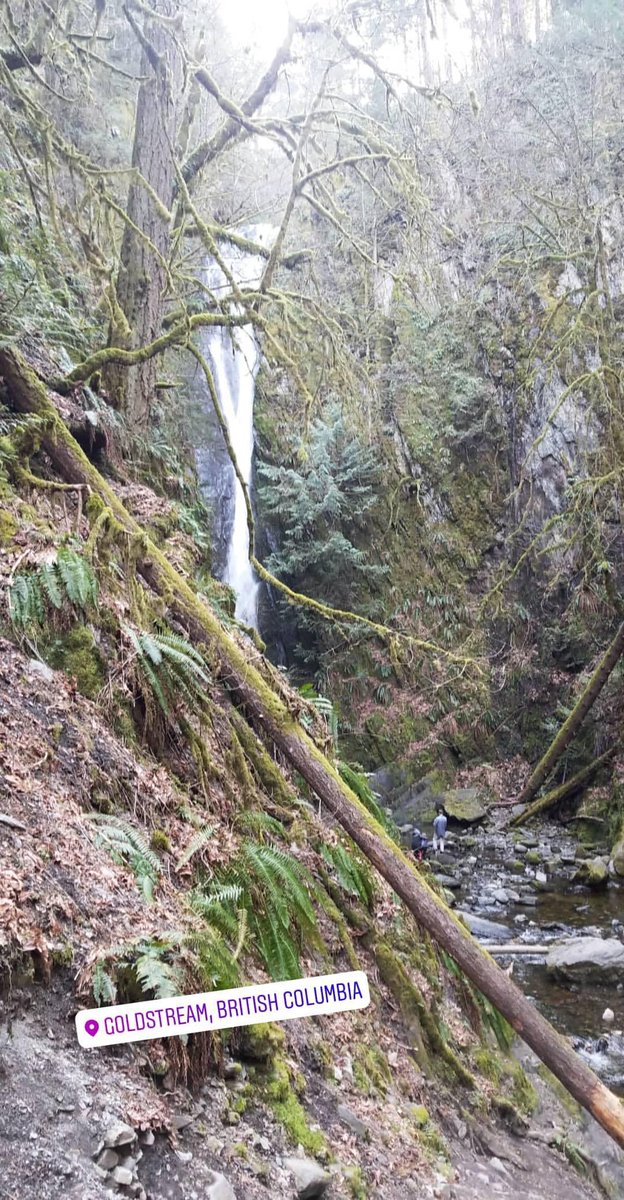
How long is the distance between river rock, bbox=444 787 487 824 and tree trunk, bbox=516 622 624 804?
2.89 ft

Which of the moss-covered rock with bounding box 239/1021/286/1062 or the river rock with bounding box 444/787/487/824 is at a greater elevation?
the moss-covered rock with bounding box 239/1021/286/1062

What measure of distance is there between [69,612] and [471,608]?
47.4ft

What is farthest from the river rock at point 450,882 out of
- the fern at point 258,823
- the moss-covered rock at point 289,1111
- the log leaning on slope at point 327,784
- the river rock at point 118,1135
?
the river rock at point 118,1135

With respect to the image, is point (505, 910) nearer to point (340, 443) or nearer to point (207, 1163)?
point (207, 1163)

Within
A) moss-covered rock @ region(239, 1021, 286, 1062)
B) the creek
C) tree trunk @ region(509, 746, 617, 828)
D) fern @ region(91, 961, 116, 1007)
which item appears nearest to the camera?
fern @ region(91, 961, 116, 1007)

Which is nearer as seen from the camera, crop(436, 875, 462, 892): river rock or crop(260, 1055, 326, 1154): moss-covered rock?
crop(260, 1055, 326, 1154): moss-covered rock

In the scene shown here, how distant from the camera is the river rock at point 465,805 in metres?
14.5

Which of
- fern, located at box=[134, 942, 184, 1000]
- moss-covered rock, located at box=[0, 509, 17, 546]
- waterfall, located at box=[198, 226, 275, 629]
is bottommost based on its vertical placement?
fern, located at box=[134, 942, 184, 1000]

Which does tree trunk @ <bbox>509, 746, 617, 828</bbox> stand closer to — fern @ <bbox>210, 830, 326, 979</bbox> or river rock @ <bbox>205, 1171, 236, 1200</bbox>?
fern @ <bbox>210, 830, 326, 979</bbox>

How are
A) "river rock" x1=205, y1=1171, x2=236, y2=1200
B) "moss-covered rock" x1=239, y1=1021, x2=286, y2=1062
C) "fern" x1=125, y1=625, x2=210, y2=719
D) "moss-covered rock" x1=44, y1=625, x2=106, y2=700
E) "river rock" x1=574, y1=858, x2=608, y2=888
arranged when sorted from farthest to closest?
"river rock" x1=574, y1=858, x2=608, y2=888 < "fern" x1=125, y1=625, x2=210, y2=719 < "moss-covered rock" x1=44, y1=625, x2=106, y2=700 < "moss-covered rock" x1=239, y1=1021, x2=286, y2=1062 < "river rock" x1=205, y1=1171, x2=236, y2=1200

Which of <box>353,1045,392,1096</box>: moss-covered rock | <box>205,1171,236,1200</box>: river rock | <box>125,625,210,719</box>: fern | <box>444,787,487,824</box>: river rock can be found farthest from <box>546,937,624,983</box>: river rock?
<box>444,787,487,824</box>: river rock

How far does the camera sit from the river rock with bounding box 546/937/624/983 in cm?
750

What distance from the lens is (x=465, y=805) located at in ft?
48.6

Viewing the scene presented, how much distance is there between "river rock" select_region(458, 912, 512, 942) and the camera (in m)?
8.79
